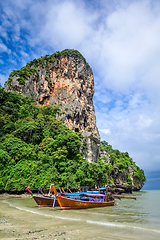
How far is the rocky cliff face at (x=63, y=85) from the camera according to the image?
55.5 metres

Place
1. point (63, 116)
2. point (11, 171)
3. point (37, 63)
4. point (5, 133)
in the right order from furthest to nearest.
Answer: point (37, 63) < point (63, 116) < point (5, 133) < point (11, 171)

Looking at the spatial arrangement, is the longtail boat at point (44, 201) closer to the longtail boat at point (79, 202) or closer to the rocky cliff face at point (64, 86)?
the longtail boat at point (79, 202)

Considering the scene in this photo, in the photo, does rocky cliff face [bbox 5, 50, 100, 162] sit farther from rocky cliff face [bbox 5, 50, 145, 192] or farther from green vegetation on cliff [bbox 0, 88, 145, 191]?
green vegetation on cliff [bbox 0, 88, 145, 191]

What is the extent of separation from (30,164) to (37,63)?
172 ft

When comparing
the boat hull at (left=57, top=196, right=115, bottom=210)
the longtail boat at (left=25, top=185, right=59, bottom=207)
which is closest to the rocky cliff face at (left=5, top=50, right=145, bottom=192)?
the boat hull at (left=57, top=196, right=115, bottom=210)

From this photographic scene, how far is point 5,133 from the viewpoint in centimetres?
3027

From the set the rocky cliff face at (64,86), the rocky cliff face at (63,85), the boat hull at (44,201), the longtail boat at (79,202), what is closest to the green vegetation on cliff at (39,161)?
the longtail boat at (79,202)

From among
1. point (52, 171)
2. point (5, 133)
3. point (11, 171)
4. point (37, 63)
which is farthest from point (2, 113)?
point (37, 63)

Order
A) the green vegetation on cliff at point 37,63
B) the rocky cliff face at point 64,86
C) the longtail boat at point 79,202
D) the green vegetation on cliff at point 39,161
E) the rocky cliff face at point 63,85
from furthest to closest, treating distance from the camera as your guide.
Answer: the green vegetation on cliff at point 37,63 < the rocky cliff face at point 63,85 < the rocky cliff face at point 64,86 < the green vegetation on cliff at point 39,161 < the longtail boat at point 79,202

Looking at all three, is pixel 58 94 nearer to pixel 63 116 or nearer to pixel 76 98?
pixel 76 98

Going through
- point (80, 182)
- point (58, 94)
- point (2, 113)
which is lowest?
point (80, 182)

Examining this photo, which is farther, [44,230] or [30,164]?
[30,164]

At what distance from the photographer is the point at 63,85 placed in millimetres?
63469

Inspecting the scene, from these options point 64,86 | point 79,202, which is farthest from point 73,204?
point 64,86
